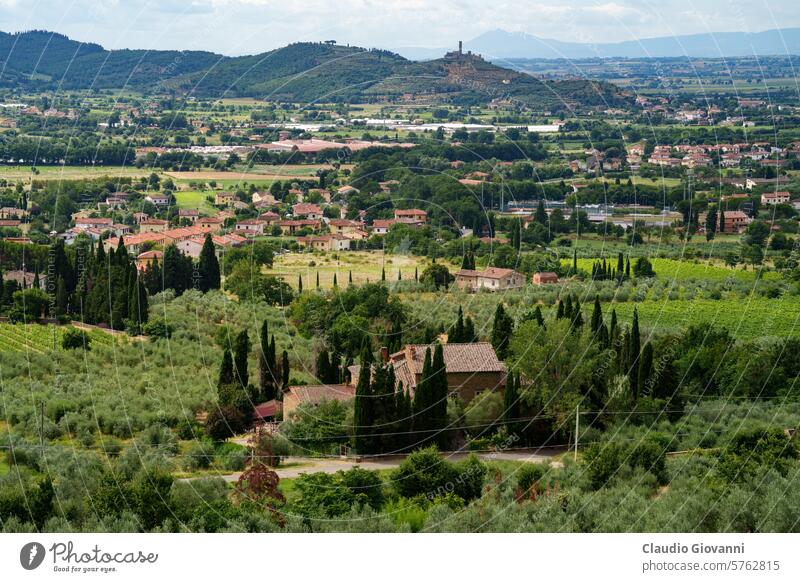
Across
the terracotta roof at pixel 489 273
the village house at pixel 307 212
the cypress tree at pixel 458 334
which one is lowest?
the terracotta roof at pixel 489 273

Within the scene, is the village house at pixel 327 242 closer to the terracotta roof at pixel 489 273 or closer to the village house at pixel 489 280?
the terracotta roof at pixel 489 273

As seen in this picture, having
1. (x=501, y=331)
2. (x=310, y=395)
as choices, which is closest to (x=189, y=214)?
(x=501, y=331)

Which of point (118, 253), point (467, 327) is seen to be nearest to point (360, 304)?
point (467, 327)

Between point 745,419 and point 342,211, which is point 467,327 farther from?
point 342,211

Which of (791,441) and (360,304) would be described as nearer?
(791,441)

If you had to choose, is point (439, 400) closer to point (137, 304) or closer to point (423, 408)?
point (423, 408)

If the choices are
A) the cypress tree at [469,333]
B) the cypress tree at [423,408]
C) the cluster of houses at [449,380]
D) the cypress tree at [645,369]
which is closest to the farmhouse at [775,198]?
the cypress tree at [469,333]
